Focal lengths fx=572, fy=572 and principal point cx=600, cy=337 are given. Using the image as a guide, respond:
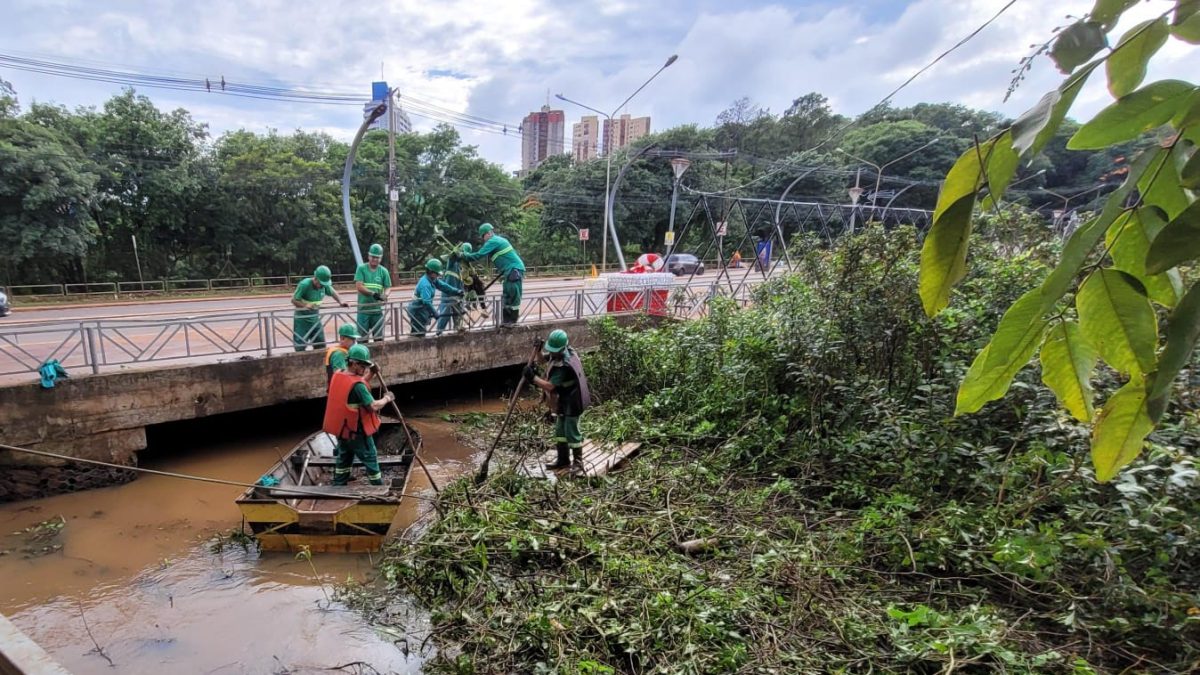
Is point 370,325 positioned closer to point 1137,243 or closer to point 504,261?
point 504,261

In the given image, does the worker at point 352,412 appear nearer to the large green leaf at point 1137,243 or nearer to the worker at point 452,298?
the worker at point 452,298

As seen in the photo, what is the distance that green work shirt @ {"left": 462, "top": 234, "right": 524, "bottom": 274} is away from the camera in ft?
33.9

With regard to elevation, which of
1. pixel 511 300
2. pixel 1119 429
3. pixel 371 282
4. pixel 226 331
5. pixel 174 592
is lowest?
pixel 174 592

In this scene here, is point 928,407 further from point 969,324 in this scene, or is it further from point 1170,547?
point 1170,547

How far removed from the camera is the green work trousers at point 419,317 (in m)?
10.1

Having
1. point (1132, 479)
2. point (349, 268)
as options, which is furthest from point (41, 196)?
point (1132, 479)

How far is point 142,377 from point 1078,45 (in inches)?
370

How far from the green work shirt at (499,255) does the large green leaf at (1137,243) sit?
9999 mm

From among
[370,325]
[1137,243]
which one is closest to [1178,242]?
[1137,243]

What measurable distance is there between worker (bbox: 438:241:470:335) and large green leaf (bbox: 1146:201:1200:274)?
404 inches

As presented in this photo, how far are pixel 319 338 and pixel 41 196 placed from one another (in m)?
14.5

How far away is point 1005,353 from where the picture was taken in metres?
0.71

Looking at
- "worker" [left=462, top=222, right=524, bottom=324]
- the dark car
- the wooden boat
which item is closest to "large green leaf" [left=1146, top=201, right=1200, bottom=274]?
the wooden boat

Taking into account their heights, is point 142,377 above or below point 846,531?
above
